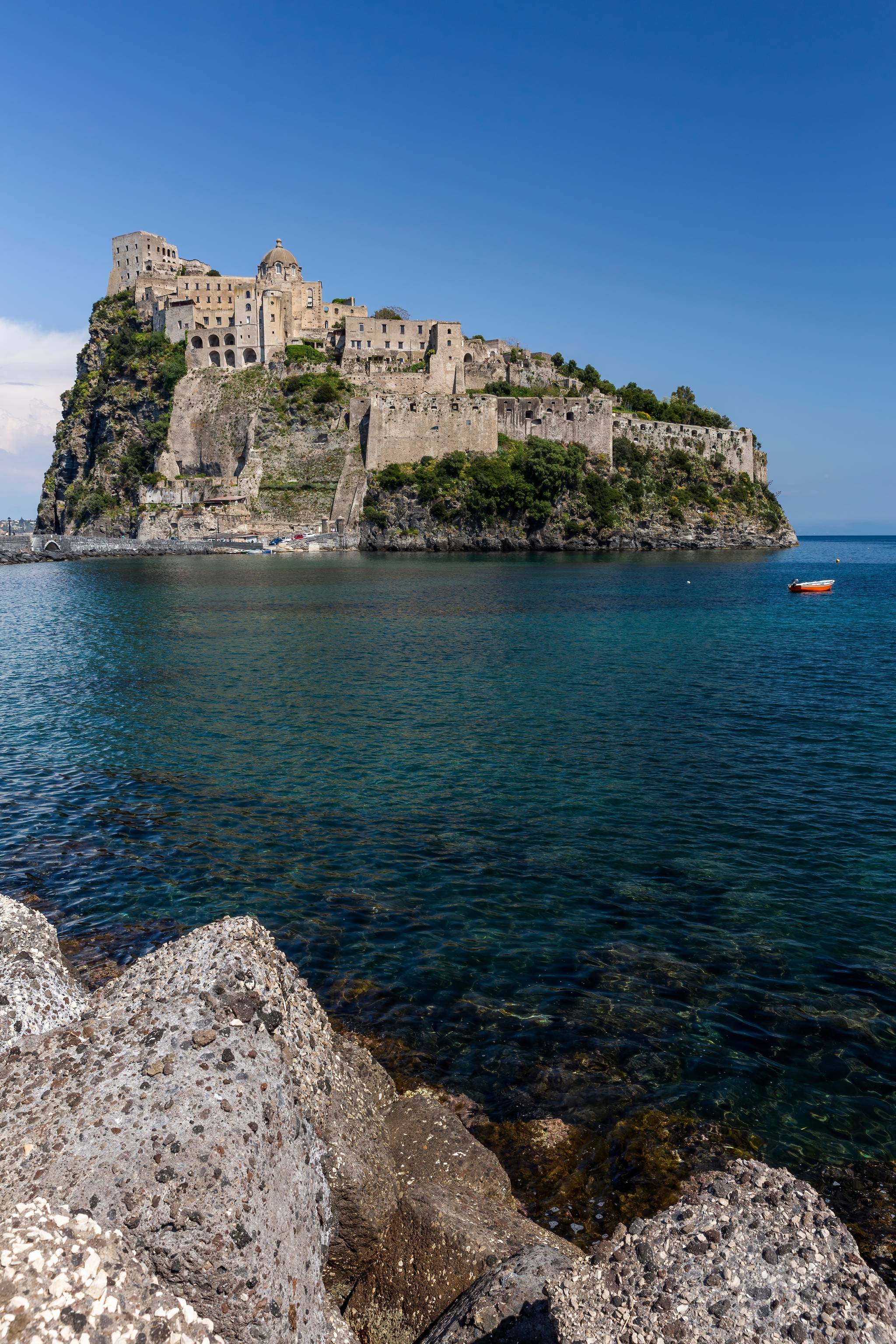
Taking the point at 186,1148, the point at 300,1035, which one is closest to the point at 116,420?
the point at 300,1035

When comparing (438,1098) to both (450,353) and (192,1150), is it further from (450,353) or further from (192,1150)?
(450,353)

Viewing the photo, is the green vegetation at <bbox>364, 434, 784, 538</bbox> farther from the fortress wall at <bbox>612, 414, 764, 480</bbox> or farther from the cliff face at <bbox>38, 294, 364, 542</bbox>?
the cliff face at <bbox>38, 294, 364, 542</bbox>

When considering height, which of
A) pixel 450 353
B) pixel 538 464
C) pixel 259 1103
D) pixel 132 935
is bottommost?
pixel 132 935

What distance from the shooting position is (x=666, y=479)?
95.8 m

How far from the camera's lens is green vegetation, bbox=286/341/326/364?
93.8 metres

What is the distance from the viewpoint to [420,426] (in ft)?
287

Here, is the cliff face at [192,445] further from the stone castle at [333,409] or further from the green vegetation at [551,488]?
the green vegetation at [551,488]

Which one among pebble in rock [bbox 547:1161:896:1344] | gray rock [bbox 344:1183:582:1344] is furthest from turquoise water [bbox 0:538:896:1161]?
pebble in rock [bbox 547:1161:896:1344]

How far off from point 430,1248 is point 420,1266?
105 millimetres

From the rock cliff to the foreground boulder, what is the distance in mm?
13

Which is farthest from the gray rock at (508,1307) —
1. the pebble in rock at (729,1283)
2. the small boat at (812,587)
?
the small boat at (812,587)

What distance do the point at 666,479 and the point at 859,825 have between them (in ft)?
289

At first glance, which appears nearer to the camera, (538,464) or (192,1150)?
(192,1150)

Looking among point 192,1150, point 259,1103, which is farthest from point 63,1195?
point 259,1103
